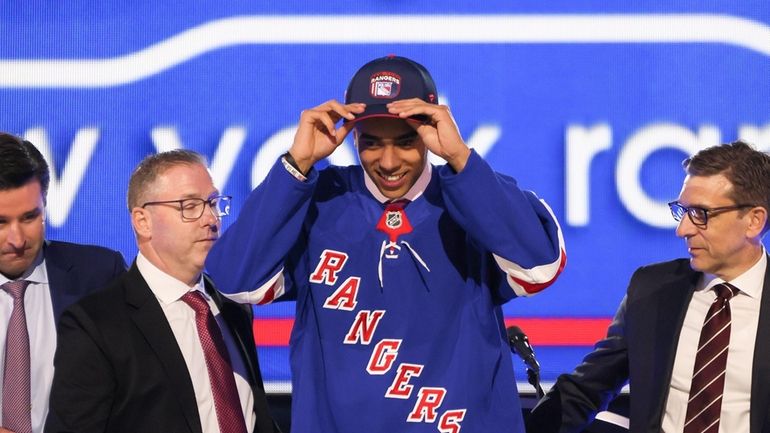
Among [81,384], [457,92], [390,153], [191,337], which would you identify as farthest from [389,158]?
[457,92]

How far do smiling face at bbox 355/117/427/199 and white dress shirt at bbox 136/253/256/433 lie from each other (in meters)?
0.82

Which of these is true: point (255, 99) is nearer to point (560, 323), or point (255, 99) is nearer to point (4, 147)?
point (4, 147)

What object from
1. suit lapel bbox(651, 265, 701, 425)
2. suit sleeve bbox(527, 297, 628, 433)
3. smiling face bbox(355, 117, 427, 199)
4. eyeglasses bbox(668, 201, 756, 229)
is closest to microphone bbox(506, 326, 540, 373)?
suit sleeve bbox(527, 297, 628, 433)

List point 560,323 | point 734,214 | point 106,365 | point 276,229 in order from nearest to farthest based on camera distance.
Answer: point 276,229, point 106,365, point 734,214, point 560,323

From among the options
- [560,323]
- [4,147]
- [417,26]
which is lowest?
[560,323]

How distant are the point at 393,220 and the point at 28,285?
1293 millimetres

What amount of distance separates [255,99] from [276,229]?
64.6 inches

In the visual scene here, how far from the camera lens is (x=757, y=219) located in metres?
3.01

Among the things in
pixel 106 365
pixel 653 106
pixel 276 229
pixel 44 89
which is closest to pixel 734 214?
pixel 653 106

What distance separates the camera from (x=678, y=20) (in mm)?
3896

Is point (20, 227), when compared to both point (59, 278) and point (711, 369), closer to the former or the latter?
point (59, 278)

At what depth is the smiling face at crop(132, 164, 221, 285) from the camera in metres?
3.05

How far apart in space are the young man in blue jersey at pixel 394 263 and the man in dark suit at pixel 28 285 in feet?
3.06

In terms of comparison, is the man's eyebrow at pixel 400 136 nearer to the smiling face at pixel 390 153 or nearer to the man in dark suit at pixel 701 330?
the smiling face at pixel 390 153
